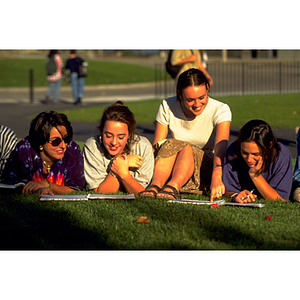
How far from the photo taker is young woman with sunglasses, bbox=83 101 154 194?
5.22 metres

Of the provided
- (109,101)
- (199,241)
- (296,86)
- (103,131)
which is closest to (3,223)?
(103,131)

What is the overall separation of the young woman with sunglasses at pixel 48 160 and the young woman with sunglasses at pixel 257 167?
1.61 m

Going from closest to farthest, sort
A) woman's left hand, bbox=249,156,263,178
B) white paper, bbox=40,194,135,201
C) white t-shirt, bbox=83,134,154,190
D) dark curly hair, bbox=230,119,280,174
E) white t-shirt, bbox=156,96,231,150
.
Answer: dark curly hair, bbox=230,119,280,174, woman's left hand, bbox=249,156,263,178, white paper, bbox=40,194,135,201, white t-shirt, bbox=83,134,154,190, white t-shirt, bbox=156,96,231,150

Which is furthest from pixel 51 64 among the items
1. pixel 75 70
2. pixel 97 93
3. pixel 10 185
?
pixel 10 185

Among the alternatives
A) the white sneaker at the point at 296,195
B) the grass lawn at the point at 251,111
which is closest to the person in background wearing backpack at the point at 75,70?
the grass lawn at the point at 251,111

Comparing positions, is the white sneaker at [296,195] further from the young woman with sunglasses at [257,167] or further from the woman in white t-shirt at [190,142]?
the woman in white t-shirt at [190,142]

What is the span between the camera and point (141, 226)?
14.5ft

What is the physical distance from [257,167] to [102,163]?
1657 millimetres

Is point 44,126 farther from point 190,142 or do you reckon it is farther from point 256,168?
point 256,168

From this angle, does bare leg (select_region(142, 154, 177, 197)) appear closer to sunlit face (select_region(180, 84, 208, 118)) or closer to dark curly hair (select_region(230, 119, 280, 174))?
sunlit face (select_region(180, 84, 208, 118))

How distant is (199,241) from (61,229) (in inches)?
47.1

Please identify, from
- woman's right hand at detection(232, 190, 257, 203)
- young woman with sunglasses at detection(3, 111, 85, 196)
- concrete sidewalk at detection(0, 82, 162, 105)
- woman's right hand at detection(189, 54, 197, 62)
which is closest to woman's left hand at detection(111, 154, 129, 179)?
young woman with sunglasses at detection(3, 111, 85, 196)

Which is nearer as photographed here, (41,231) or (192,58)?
(41,231)

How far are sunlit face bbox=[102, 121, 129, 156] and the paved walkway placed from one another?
4.30 meters
